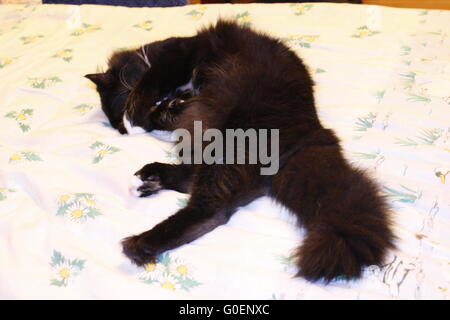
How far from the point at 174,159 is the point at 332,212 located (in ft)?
1.96

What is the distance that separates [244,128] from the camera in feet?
4.15

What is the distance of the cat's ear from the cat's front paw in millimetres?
501

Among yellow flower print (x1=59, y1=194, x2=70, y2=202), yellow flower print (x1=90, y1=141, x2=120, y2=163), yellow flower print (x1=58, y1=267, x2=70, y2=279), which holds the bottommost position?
yellow flower print (x1=58, y1=267, x2=70, y2=279)

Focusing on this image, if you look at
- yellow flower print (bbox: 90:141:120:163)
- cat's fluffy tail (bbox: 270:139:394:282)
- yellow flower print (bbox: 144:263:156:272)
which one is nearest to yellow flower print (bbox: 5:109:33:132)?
yellow flower print (bbox: 90:141:120:163)

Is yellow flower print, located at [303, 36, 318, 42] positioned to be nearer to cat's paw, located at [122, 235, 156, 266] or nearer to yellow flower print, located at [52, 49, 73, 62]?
yellow flower print, located at [52, 49, 73, 62]

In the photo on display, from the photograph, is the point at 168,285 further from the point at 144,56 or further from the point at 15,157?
the point at 144,56

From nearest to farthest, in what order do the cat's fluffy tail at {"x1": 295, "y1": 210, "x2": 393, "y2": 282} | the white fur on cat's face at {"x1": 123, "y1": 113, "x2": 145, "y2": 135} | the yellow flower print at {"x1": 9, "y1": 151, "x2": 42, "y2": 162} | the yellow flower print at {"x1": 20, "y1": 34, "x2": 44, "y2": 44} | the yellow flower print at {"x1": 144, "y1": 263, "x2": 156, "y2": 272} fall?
the cat's fluffy tail at {"x1": 295, "y1": 210, "x2": 393, "y2": 282} < the yellow flower print at {"x1": 144, "y1": 263, "x2": 156, "y2": 272} < the yellow flower print at {"x1": 9, "y1": 151, "x2": 42, "y2": 162} < the white fur on cat's face at {"x1": 123, "y1": 113, "x2": 145, "y2": 135} < the yellow flower print at {"x1": 20, "y1": 34, "x2": 44, "y2": 44}

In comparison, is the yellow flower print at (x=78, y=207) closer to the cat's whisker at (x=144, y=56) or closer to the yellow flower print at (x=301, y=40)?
the cat's whisker at (x=144, y=56)

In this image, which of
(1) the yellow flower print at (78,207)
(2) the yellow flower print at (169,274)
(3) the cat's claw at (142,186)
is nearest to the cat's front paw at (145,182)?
(3) the cat's claw at (142,186)

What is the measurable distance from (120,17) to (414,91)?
1593 mm

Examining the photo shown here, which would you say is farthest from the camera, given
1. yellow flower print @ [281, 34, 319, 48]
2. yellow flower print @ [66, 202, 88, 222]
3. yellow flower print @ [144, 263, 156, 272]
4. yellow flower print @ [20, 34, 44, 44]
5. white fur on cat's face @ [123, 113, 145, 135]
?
yellow flower print @ [20, 34, 44, 44]

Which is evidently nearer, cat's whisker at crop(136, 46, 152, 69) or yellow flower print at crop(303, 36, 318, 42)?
cat's whisker at crop(136, 46, 152, 69)

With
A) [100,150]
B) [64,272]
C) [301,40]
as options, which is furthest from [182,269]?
[301,40]

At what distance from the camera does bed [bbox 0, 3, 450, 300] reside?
967 mm
